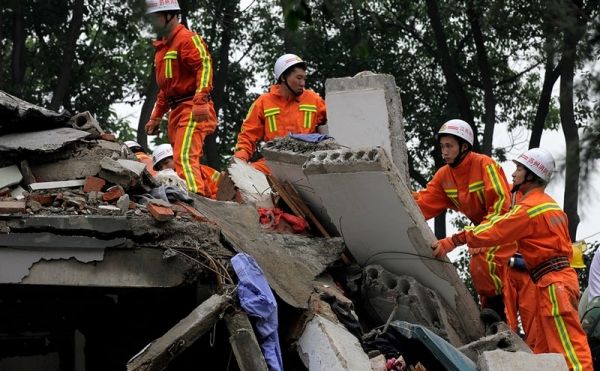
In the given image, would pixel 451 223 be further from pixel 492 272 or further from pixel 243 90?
pixel 492 272

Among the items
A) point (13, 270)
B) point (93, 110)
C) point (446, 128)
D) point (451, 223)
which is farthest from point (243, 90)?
point (13, 270)

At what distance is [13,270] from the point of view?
26.2 feet

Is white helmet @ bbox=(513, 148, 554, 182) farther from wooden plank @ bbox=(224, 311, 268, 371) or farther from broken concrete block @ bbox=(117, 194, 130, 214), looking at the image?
broken concrete block @ bbox=(117, 194, 130, 214)

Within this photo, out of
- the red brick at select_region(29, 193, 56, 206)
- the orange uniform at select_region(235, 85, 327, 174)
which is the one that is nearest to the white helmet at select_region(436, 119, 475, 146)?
the orange uniform at select_region(235, 85, 327, 174)

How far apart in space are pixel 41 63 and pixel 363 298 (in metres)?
12.0

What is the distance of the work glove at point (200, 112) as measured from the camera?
1139 centimetres

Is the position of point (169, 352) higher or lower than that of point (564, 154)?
lower

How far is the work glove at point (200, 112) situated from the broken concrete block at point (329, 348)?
3.30m

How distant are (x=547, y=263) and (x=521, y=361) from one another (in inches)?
49.0

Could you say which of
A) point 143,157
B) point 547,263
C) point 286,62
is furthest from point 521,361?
point 143,157

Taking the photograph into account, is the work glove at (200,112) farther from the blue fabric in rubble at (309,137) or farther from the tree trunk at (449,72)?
the tree trunk at (449,72)

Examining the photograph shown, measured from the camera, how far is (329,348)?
8.32 meters

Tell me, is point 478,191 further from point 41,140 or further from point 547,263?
point 41,140

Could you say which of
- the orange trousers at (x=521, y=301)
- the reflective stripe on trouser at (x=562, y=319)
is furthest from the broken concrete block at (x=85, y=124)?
the reflective stripe on trouser at (x=562, y=319)
